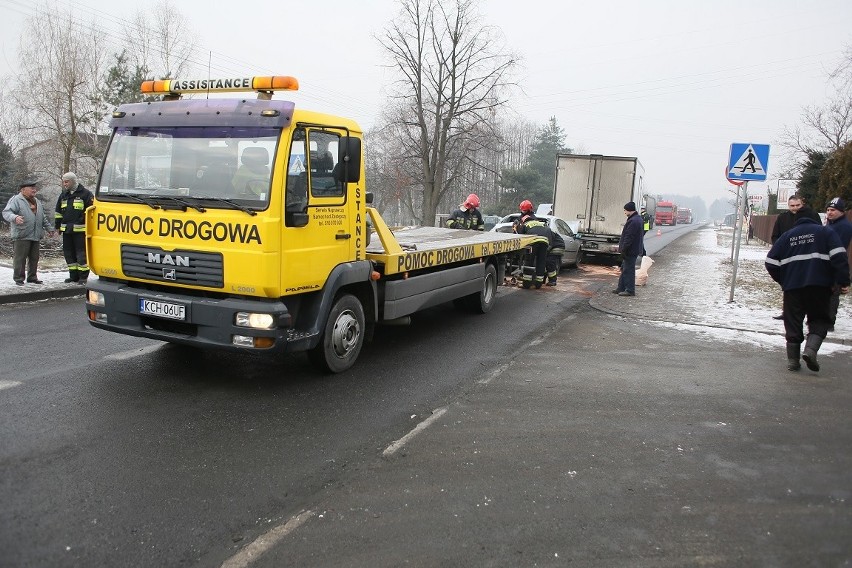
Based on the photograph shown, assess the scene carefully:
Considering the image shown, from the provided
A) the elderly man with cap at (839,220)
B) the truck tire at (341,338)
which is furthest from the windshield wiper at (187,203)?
the elderly man with cap at (839,220)

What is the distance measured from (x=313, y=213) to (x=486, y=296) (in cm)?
513

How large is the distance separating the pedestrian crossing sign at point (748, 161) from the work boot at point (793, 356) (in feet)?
16.1

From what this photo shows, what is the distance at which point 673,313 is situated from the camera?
10547 millimetres

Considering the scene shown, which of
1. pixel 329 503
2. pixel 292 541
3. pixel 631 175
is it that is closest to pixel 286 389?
pixel 329 503

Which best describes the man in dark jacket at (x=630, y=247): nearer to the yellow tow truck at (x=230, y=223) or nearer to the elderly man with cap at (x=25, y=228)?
the yellow tow truck at (x=230, y=223)

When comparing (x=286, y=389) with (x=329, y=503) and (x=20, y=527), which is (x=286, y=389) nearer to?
(x=329, y=503)

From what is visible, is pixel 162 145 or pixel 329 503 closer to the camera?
pixel 329 503

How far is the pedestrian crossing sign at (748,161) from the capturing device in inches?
441

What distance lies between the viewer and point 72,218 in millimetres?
10750

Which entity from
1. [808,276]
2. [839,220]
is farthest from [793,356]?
[839,220]

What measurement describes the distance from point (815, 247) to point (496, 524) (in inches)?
206

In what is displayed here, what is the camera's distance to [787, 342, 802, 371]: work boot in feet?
23.5

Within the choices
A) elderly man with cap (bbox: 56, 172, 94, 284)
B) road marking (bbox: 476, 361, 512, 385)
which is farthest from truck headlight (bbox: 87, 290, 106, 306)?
elderly man with cap (bbox: 56, 172, 94, 284)

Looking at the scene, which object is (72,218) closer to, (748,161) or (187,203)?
(187,203)
